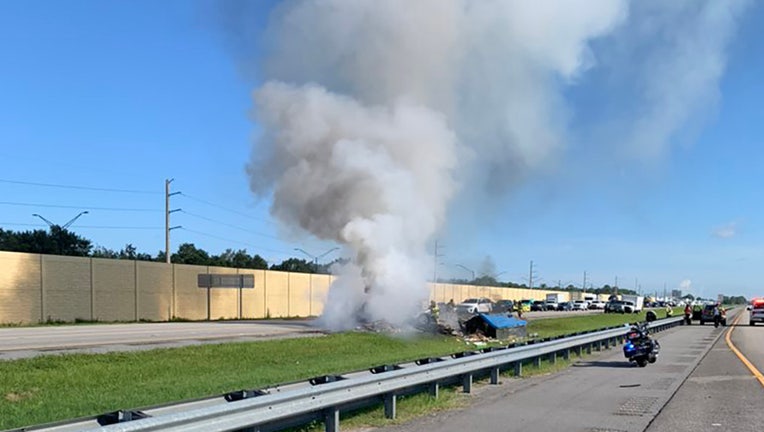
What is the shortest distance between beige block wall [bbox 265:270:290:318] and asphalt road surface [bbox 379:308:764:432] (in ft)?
135

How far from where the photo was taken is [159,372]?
15000mm

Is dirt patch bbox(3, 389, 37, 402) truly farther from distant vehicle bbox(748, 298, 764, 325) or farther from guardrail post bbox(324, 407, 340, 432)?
distant vehicle bbox(748, 298, 764, 325)

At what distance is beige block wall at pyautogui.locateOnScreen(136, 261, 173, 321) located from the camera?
45000 mm

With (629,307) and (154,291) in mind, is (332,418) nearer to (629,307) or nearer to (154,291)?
(154,291)

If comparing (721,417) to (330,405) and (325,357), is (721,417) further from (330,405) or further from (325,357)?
(325,357)

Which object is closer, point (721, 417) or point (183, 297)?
point (721, 417)

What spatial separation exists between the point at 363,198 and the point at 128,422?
33524 mm

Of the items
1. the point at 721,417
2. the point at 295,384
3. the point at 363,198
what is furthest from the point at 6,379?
the point at 363,198

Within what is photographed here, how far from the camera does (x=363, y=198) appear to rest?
127 feet

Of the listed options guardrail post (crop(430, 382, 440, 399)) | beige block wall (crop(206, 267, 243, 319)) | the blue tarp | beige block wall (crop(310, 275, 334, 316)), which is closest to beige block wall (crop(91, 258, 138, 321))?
beige block wall (crop(206, 267, 243, 319))

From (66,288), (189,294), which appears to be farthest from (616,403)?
(189,294)

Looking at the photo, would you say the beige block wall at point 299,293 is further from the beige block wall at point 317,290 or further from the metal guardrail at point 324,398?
the metal guardrail at point 324,398

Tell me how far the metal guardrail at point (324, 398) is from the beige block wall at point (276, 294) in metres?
43.4

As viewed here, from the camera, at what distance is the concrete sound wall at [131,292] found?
37.1 metres
